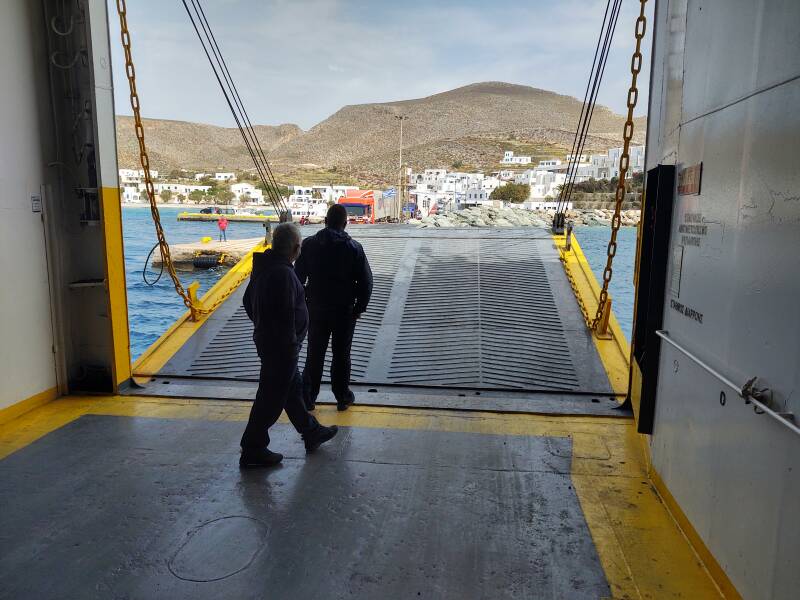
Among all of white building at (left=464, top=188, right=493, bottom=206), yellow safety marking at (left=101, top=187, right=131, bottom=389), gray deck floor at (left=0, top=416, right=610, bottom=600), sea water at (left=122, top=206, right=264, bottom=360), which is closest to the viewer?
gray deck floor at (left=0, top=416, right=610, bottom=600)

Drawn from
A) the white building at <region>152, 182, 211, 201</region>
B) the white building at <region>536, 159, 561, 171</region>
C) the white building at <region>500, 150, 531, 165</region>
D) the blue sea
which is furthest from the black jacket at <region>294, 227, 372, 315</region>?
the white building at <region>500, 150, 531, 165</region>

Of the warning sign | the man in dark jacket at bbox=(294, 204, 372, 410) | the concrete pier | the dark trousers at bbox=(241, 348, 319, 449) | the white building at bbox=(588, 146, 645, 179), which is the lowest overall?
the concrete pier

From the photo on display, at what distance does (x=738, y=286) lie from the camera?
254cm

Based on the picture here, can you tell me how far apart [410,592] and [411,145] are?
142m

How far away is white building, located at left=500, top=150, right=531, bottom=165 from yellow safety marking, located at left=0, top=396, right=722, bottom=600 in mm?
136241

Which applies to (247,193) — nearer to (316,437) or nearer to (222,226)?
(222,226)

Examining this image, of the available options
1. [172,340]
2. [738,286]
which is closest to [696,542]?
[738,286]

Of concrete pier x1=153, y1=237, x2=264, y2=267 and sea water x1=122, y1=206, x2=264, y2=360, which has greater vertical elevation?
concrete pier x1=153, y1=237, x2=264, y2=267

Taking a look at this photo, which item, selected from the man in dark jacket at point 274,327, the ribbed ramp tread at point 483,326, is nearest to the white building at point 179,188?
the ribbed ramp tread at point 483,326

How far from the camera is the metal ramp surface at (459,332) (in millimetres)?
5961

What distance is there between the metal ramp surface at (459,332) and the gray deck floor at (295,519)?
4.73 ft

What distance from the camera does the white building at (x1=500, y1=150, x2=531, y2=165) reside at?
13538 cm

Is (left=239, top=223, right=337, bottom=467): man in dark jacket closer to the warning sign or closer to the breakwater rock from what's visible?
the warning sign

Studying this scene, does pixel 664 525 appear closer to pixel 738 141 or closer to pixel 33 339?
pixel 738 141
